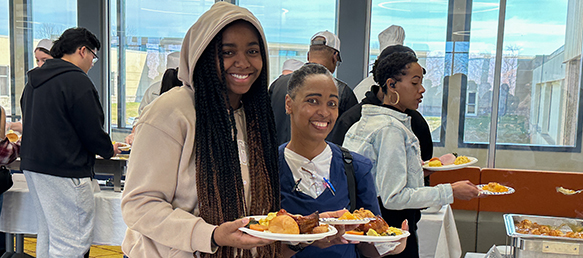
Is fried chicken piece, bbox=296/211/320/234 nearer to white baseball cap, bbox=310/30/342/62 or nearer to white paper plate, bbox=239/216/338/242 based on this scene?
white paper plate, bbox=239/216/338/242

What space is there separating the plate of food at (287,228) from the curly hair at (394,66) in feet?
3.42

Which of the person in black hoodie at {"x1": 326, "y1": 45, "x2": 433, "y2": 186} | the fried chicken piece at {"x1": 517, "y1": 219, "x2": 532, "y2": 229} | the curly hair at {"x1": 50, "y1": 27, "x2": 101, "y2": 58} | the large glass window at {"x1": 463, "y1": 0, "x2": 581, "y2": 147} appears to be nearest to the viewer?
the person in black hoodie at {"x1": 326, "y1": 45, "x2": 433, "y2": 186}

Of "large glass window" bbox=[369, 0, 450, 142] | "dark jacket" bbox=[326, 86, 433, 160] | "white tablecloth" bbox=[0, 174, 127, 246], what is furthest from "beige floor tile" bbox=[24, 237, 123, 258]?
"large glass window" bbox=[369, 0, 450, 142]

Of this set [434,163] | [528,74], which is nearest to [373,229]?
[434,163]

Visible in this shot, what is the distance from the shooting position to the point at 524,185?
3.99 m

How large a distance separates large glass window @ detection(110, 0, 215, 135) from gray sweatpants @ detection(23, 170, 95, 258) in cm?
271

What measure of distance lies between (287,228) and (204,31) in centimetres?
49

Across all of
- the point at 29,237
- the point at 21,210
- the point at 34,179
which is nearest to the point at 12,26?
the point at 29,237

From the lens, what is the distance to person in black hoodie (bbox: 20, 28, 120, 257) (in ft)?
9.29

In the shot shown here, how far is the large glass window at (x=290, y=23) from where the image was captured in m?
5.21

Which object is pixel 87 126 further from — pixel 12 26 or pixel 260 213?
pixel 12 26

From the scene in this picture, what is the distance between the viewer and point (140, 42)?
5.66 metres

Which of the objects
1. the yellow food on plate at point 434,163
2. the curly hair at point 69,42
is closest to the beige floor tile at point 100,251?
the curly hair at point 69,42

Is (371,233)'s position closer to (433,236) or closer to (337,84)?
(337,84)
